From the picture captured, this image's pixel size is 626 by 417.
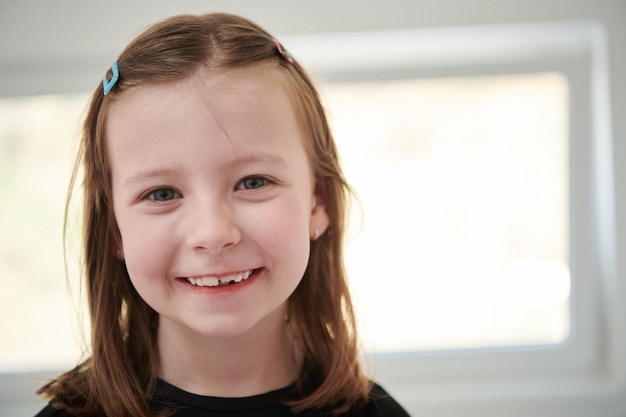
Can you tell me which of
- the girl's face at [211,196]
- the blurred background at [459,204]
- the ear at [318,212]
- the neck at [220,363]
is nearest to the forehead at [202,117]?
the girl's face at [211,196]

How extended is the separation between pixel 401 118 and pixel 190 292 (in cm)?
92

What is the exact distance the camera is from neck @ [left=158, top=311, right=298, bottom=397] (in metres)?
1.00

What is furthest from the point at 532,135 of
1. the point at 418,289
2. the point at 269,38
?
the point at 269,38

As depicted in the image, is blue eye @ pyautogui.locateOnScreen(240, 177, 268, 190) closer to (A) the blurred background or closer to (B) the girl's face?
(B) the girl's face

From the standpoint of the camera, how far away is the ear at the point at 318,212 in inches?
41.6

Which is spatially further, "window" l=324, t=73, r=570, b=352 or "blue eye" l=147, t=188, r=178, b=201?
"window" l=324, t=73, r=570, b=352

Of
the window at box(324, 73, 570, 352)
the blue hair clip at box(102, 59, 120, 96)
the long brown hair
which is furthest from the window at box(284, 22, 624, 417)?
the blue hair clip at box(102, 59, 120, 96)

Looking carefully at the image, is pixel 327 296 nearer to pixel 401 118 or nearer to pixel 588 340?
pixel 401 118

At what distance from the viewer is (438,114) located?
172 cm

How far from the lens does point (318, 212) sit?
1.07 metres

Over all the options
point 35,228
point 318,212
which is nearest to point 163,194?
point 318,212

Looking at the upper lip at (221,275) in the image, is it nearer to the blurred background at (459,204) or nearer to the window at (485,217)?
the blurred background at (459,204)

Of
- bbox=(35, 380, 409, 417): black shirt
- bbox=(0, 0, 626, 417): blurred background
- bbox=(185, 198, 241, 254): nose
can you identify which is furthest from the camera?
bbox=(0, 0, 626, 417): blurred background

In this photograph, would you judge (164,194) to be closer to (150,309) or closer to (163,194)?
(163,194)
